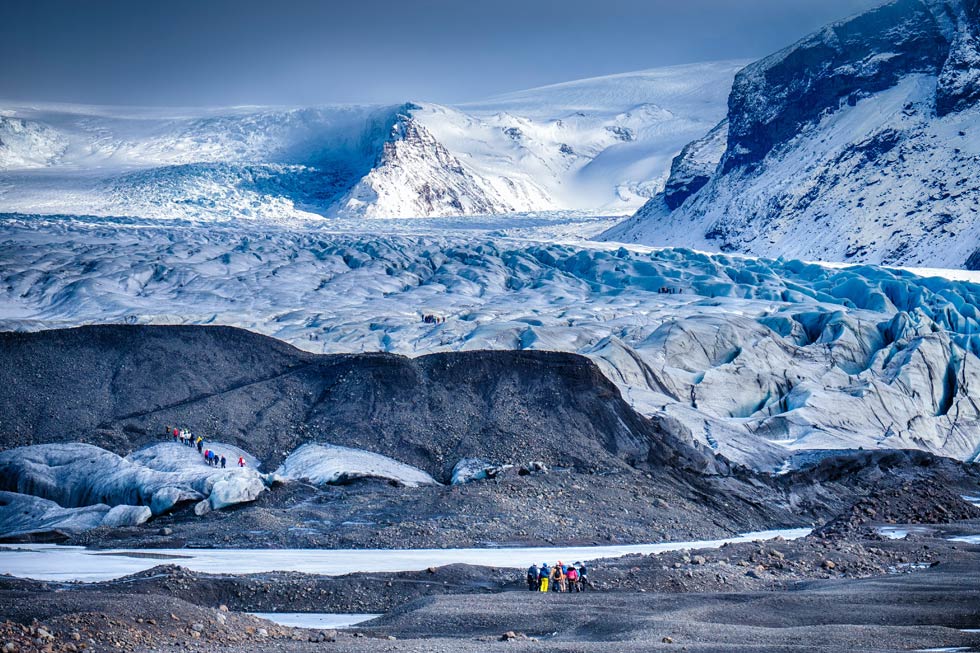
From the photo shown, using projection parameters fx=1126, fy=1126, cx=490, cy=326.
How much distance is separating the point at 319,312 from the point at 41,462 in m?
33.9

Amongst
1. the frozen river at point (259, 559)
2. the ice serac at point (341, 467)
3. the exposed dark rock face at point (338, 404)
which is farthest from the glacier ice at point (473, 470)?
the frozen river at point (259, 559)

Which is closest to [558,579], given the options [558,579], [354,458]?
[558,579]

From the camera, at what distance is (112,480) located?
2730 cm

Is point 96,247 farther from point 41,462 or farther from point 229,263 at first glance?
point 41,462

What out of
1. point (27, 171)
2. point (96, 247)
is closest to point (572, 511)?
point (96, 247)

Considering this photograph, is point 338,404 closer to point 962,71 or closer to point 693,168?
point 962,71

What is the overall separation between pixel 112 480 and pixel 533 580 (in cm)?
1244

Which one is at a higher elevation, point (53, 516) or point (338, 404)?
point (338, 404)

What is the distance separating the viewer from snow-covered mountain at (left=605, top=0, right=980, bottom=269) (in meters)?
98.7

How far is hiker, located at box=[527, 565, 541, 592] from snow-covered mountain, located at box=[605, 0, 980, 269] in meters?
77.5

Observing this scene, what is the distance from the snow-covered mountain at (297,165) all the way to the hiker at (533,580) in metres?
107

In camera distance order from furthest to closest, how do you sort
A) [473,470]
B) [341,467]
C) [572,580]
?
[473,470] → [341,467] → [572,580]

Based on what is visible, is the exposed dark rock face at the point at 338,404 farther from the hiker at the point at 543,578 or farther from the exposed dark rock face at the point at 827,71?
the exposed dark rock face at the point at 827,71

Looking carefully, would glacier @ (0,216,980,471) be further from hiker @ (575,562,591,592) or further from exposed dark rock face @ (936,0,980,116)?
exposed dark rock face @ (936,0,980,116)
